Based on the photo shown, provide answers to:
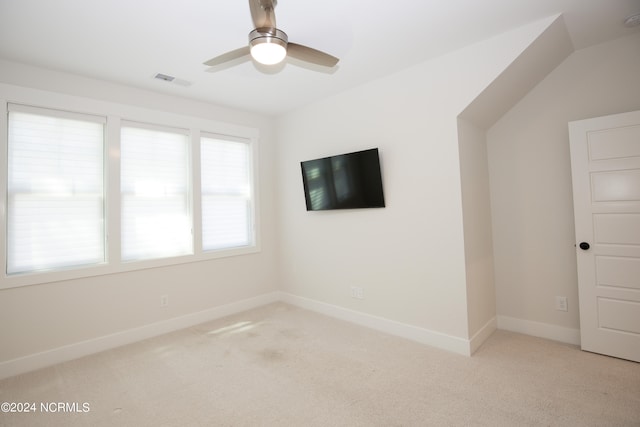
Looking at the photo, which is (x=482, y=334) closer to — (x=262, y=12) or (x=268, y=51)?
(x=268, y=51)

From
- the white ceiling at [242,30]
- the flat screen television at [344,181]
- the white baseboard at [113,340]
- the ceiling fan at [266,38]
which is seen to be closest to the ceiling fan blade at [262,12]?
the ceiling fan at [266,38]

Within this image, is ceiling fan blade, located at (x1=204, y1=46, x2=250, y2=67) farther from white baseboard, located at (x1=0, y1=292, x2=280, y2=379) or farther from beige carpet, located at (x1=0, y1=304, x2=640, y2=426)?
white baseboard, located at (x1=0, y1=292, x2=280, y2=379)

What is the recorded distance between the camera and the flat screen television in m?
3.37

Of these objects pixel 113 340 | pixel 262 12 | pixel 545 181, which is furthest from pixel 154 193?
pixel 545 181

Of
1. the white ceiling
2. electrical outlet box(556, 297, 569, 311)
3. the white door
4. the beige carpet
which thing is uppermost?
the white ceiling

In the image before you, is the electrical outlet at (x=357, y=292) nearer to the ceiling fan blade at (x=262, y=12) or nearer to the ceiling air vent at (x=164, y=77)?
the ceiling fan blade at (x=262, y=12)

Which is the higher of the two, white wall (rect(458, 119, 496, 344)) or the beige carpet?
white wall (rect(458, 119, 496, 344))

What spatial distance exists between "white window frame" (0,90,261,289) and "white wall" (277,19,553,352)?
42.5 inches

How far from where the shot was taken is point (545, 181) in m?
3.14

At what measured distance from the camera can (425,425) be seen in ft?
6.39

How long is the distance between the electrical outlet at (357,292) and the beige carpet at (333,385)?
0.51 meters

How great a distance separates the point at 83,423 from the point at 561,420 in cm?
306

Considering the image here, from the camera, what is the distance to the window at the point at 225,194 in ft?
13.3

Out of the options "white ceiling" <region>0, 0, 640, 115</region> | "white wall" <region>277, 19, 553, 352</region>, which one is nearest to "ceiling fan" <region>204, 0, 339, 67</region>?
"white ceiling" <region>0, 0, 640, 115</region>
